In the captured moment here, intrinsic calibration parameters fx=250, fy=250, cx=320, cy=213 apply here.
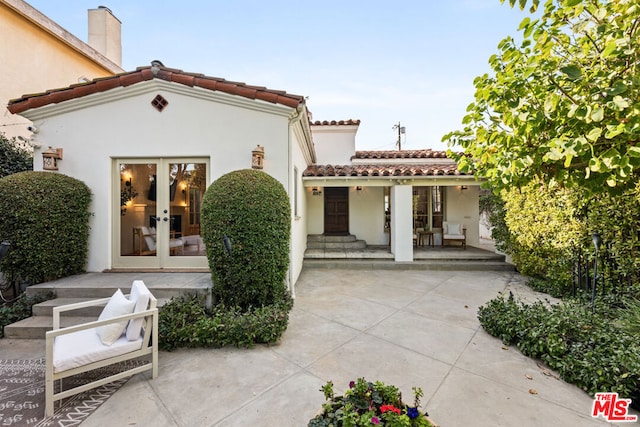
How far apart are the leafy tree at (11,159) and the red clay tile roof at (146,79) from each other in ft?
4.87

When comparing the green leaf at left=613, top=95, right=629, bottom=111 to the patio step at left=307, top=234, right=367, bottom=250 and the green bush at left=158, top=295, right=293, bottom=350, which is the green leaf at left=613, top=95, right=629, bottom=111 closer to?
the green bush at left=158, top=295, right=293, bottom=350

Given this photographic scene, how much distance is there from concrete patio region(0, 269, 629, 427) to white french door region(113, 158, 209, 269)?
2178 mm

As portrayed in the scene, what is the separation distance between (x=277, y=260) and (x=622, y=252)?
19.4ft

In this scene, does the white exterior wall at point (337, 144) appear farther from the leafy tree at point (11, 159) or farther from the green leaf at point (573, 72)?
the green leaf at point (573, 72)

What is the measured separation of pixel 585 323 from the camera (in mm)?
3201

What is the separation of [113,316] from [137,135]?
4100 mm

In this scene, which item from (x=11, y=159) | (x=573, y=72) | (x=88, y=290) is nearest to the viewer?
(x=573, y=72)

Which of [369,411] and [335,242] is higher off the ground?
[335,242]

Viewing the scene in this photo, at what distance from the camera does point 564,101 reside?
8.52 feet

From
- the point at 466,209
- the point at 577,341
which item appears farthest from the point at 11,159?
the point at 466,209

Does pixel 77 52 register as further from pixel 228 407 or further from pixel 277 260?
pixel 228 407

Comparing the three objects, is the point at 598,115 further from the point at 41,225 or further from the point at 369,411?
the point at 41,225

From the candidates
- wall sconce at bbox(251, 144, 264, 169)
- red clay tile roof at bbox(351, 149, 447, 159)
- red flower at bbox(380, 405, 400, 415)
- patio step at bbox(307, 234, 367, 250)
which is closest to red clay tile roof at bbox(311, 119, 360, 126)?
red clay tile roof at bbox(351, 149, 447, 159)

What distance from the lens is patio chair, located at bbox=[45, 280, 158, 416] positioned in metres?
2.35
